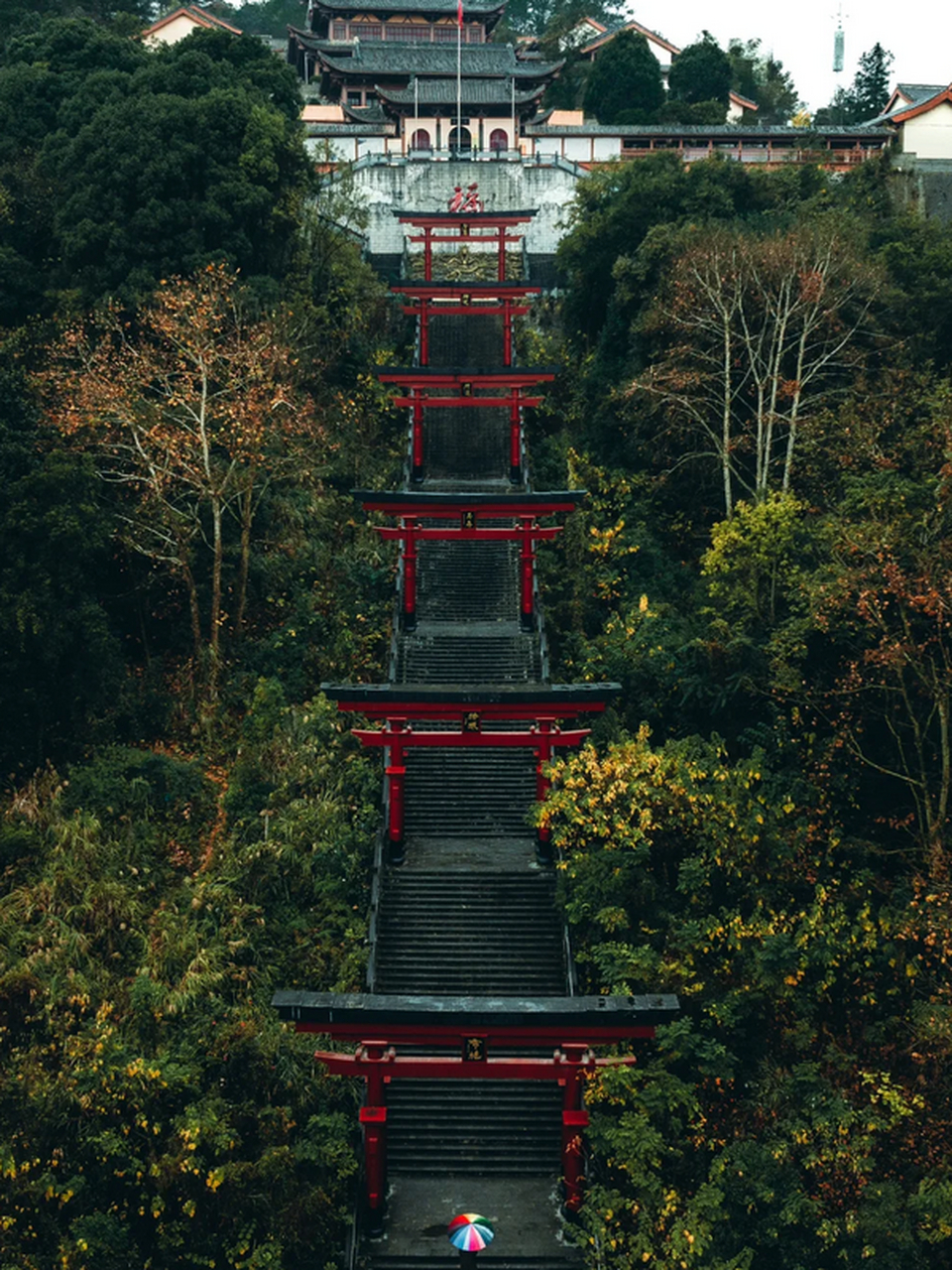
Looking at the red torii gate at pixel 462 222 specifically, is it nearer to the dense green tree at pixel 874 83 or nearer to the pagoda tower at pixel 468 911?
the pagoda tower at pixel 468 911

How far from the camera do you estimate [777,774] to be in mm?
Answer: 22312

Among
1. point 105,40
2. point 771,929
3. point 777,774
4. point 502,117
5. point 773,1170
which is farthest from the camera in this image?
point 502,117

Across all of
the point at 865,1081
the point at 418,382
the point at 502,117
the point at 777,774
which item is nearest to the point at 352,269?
the point at 418,382

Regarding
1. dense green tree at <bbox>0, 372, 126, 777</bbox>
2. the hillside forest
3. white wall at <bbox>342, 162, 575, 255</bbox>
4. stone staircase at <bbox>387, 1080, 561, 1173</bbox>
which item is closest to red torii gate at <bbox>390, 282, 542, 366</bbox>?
the hillside forest

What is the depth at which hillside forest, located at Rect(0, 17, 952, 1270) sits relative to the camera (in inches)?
693

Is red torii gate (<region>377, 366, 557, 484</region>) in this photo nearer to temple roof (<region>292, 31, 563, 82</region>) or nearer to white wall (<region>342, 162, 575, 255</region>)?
white wall (<region>342, 162, 575, 255</region>)

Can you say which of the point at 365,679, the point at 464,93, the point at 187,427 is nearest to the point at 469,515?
the point at 365,679

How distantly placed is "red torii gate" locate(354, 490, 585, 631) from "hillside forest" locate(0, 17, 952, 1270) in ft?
3.56

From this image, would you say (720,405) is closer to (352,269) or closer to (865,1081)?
(352,269)

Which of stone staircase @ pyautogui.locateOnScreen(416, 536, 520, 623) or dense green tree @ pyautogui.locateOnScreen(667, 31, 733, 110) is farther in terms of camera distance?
dense green tree @ pyautogui.locateOnScreen(667, 31, 733, 110)

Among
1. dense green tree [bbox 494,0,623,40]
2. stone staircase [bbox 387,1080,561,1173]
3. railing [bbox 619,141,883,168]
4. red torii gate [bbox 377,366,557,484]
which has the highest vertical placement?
dense green tree [bbox 494,0,623,40]

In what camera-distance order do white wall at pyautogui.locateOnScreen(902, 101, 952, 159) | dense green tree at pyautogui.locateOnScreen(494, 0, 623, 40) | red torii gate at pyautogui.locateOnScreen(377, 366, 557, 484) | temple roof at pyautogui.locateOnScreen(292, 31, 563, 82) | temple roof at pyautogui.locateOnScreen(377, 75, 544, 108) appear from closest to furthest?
1. red torii gate at pyautogui.locateOnScreen(377, 366, 557, 484)
2. white wall at pyautogui.locateOnScreen(902, 101, 952, 159)
3. temple roof at pyautogui.locateOnScreen(377, 75, 544, 108)
4. temple roof at pyautogui.locateOnScreen(292, 31, 563, 82)
5. dense green tree at pyautogui.locateOnScreen(494, 0, 623, 40)

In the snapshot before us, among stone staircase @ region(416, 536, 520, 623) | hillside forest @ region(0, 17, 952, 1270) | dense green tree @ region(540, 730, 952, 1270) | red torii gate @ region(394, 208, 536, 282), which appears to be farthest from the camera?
red torii gate @ region(394, 208, 536, 282)

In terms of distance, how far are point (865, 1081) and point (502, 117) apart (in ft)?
141
